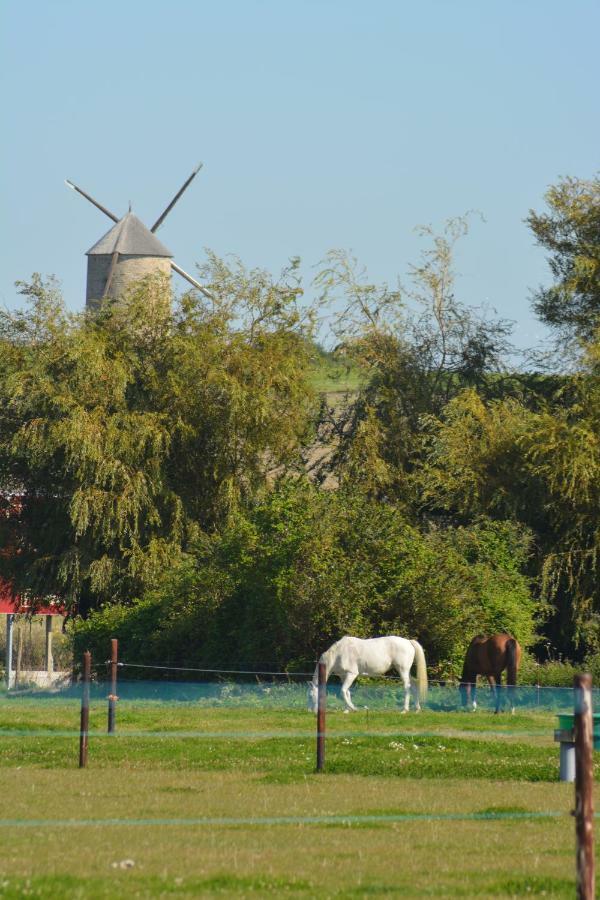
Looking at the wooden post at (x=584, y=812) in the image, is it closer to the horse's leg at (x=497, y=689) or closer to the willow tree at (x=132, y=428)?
the horse's leg at (x=497, y=689)

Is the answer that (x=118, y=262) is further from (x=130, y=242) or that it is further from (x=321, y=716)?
(x=321, y=716)

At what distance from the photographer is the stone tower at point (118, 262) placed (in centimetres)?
5878

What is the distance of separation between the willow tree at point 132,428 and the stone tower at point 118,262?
13.0m

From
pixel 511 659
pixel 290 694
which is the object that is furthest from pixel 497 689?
pixel 290 694

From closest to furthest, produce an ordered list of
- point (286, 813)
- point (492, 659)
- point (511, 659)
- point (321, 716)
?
point (286, 813) → point (321, 716) → point (511, 659) → point (492, 659)

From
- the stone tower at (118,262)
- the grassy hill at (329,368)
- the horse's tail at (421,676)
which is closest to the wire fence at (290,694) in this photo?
the horse's tail at (421,676)

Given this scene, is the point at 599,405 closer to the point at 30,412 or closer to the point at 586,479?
the point at 586,479

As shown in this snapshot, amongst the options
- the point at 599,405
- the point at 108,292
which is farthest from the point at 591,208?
the point at 108,292

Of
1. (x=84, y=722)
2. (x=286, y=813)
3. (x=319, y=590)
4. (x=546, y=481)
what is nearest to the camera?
(x=286, y=813)

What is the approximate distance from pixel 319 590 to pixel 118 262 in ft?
91.8

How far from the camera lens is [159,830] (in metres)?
12.7

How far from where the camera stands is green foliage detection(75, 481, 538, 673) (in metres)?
34.3

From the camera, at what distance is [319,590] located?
112ft

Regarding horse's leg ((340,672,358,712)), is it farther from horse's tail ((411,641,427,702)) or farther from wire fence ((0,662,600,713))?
horse's tail ((411,641,427,702))
